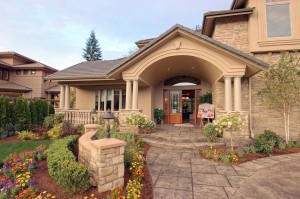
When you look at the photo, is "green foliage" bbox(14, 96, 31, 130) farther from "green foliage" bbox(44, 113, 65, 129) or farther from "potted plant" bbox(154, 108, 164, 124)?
"potted plant" bbox(154, 108, 164, 124)

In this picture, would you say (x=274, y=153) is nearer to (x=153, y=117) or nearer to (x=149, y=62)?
(x=149, y=62)

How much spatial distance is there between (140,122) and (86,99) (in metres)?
7.06

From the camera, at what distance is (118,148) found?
3.29m

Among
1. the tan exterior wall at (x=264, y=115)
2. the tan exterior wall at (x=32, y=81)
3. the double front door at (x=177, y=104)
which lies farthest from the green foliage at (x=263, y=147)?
the tan exterior wall at (x=32, y=81)

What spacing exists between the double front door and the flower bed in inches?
334

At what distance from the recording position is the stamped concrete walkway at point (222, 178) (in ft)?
10.1

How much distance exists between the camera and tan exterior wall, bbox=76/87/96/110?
41.4 feet

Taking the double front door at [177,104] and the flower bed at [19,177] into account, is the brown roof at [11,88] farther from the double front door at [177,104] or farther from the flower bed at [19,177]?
the double front door at [177,104]

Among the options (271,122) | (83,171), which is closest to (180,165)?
(83,171)

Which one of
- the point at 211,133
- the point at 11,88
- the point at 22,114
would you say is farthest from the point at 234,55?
the point at 11,88

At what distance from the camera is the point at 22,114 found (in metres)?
9.09

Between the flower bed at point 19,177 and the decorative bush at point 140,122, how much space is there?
350 centimetres

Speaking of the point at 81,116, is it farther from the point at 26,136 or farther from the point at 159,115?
the point at 159,115

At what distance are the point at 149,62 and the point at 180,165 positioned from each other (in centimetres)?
529
